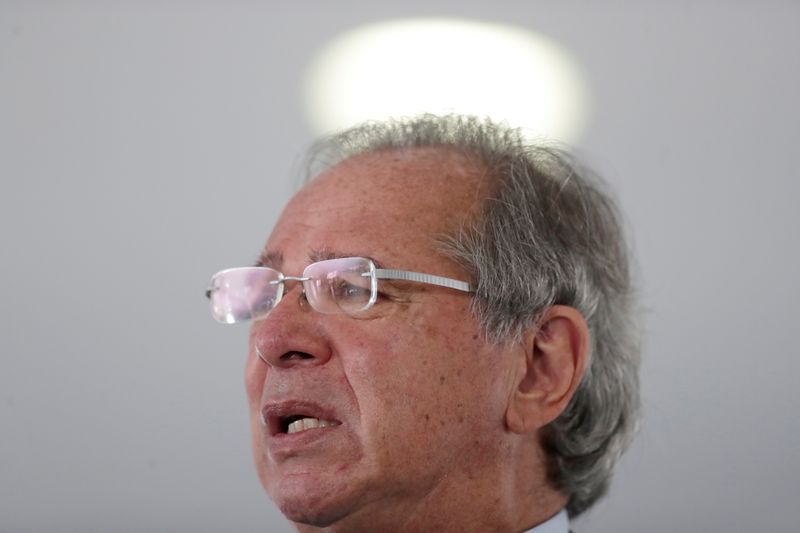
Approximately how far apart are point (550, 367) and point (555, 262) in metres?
0.20

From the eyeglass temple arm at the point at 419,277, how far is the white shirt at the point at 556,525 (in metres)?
0.50

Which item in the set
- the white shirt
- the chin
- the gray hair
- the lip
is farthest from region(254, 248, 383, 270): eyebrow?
the white shirt

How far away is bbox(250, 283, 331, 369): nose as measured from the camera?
5.25ft

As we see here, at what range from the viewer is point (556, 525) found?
182 centimetres

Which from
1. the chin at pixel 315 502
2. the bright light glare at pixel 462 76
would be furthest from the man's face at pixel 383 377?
the bright light glare at pixel 462 76

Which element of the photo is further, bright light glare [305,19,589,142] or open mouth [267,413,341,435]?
bright light glare [305,19,589,142]

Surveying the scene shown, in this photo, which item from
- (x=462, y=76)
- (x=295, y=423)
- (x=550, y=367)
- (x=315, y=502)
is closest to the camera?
(x=315, y=502)

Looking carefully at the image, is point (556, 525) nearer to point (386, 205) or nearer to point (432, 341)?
point (432, 341)

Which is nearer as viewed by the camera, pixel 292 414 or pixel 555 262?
pixel 292 414

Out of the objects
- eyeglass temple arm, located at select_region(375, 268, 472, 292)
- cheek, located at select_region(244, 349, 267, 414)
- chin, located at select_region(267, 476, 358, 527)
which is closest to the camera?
chin, located at select_region(267, 476, 358, 527)

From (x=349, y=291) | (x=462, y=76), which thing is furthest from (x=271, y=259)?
(x=462, y=76)

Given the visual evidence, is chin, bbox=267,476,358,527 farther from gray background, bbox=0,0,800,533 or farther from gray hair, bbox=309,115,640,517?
gray background, bbox=0,0,800,533

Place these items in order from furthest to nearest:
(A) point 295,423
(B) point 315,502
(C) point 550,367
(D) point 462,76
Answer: (D) point 462,76, (C) point 550,367, (A) point 295,423, (B) point 315,502

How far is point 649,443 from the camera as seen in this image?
95.2 inches
